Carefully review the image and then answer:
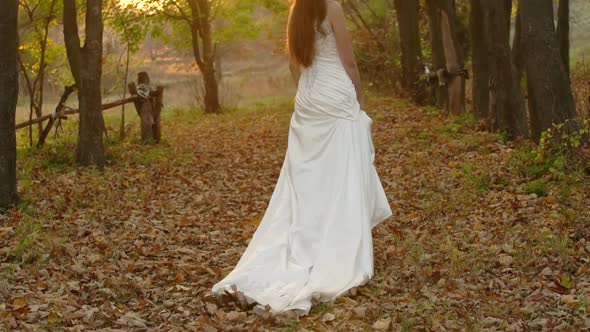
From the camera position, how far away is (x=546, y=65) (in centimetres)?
1093

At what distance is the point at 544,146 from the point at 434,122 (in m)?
7.81

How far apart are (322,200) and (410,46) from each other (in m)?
17.2

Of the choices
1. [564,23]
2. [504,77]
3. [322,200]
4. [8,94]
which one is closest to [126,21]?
[564,23]

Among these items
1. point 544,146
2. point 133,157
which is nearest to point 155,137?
point 133,157

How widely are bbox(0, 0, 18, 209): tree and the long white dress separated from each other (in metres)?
4.28

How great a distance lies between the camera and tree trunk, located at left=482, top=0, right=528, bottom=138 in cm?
1414

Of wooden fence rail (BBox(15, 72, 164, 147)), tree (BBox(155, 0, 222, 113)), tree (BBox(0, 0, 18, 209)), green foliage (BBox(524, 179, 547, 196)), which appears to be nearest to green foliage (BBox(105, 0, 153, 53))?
tree (BBox(155, 0, 222, 113))

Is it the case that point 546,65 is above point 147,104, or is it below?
above

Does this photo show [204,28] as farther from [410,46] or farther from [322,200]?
[322,200]

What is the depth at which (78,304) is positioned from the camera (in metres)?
6.79

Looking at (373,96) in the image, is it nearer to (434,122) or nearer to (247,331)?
(434,122)

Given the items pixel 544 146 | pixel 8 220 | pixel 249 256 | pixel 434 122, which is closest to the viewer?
pixel 249 256

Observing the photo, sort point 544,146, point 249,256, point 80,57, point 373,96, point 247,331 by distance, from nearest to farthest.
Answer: point 247,331
point 249,256
point 544,146
point 80,57
point 373,96

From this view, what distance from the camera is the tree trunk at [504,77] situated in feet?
46.4
